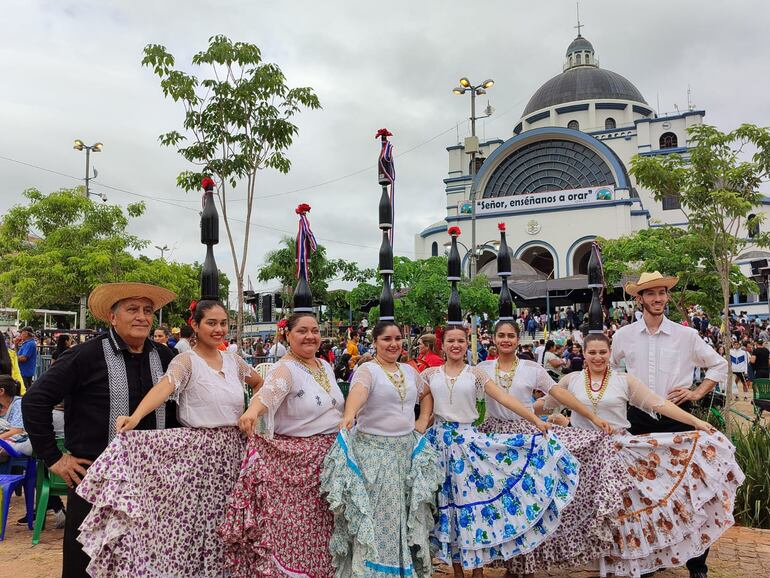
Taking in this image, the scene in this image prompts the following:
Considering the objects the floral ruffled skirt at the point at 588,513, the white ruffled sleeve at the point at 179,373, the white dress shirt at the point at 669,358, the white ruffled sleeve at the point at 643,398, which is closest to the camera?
the white ruffled sleeve at the point at 179,373

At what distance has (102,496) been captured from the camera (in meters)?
3.36

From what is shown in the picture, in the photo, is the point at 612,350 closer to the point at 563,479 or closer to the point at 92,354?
the point at 563,479

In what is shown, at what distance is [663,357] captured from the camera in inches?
190

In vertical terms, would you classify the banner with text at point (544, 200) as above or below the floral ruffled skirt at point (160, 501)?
above

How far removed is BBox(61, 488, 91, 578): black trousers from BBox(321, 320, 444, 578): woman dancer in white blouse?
1307mm

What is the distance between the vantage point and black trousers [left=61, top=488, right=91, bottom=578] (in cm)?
344

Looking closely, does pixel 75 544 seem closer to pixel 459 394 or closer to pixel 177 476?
pixel 177 476

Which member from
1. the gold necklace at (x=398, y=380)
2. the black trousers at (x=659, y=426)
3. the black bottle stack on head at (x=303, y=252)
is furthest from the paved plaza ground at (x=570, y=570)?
the black bottle stack on head at (x=303, y=252)

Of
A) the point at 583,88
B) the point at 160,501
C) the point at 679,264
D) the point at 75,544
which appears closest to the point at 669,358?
Result: the point at 160,501

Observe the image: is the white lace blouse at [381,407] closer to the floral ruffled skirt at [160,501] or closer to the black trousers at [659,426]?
the floral ruffled skirt at [160,501]

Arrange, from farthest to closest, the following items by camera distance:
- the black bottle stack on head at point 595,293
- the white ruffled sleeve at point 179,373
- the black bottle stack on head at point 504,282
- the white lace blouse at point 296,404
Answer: the black bottle stack on head at point 595,293 < the black bottle stack on head at point 504,282 < the white lace blouse at point 296,404 < the white ruffled sleeve at point 179,373

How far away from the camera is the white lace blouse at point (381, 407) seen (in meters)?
4.16

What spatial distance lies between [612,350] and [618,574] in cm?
162

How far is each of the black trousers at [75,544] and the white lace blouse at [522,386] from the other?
2.67 metres
